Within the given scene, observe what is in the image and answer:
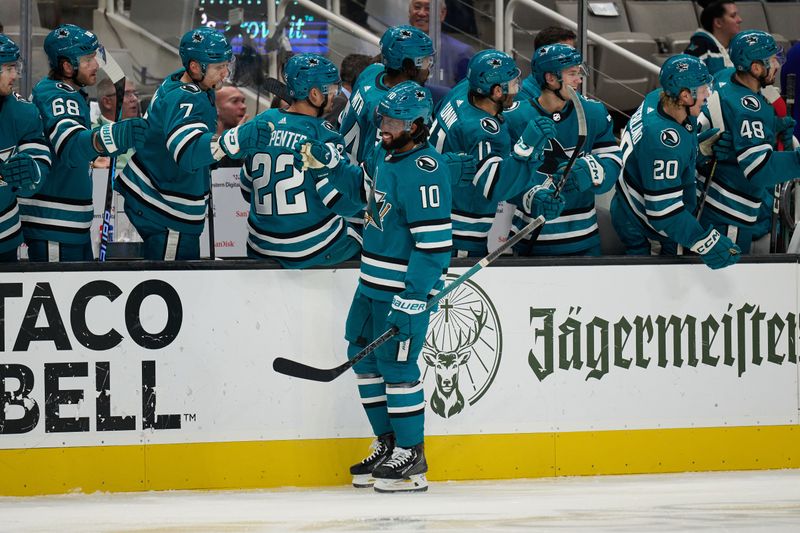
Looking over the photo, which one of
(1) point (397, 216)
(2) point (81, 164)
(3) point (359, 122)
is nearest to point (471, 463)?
(1) point (397, 216)

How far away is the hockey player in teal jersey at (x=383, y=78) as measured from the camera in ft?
15.8

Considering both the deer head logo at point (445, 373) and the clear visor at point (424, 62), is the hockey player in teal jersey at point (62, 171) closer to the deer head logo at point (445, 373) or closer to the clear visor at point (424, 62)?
the clear visor at point (424, 62)

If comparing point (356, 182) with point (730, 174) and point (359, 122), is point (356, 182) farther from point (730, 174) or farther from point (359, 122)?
point (730, 174)

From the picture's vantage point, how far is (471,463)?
4637 millimetres

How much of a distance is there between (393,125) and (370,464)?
115 centimetres

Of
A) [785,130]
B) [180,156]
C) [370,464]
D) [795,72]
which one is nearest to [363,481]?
[370,464]

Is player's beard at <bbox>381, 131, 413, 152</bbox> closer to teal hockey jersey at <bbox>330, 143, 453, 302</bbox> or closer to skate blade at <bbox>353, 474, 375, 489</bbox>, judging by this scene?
teal hockey jersey at <bbox>330, 143, 453, 302</bbox>

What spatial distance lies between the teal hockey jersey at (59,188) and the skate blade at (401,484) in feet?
4.58

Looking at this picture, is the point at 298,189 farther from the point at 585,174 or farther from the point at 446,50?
the point at 446,50

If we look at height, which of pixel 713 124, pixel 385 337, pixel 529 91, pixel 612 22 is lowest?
pixel 385 337

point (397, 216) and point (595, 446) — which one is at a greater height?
point (397, 216)

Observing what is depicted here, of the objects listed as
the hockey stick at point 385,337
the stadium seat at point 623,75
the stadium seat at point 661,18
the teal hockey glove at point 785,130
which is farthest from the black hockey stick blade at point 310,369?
the stadium seat at point 661,18

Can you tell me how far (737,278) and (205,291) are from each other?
6.30 feet

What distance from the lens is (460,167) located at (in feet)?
14.9
